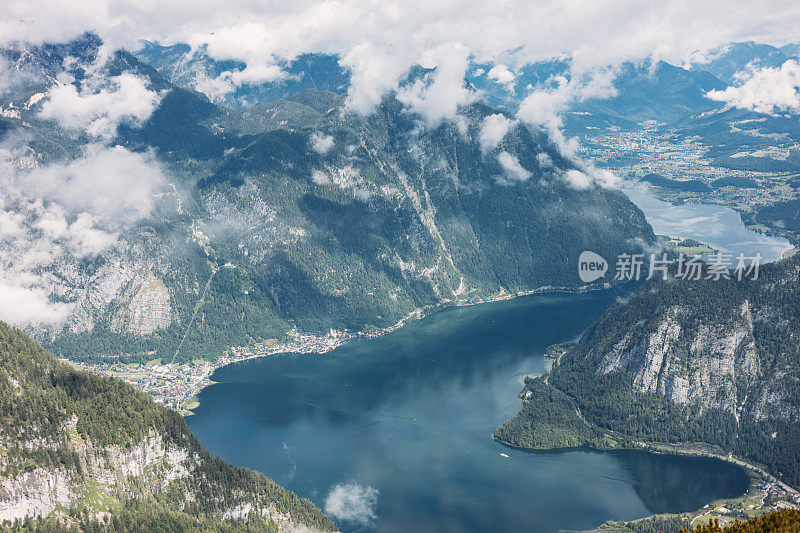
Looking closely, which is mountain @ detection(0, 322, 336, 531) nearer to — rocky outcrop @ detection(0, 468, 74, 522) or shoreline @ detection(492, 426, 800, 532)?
rocky outcrop @ detection(0, 468, 74, 522)

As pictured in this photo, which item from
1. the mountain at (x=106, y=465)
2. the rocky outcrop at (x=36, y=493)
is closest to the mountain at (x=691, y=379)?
the mountain at (x=106, y=465)

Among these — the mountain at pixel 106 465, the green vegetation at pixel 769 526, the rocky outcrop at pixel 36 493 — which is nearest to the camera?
the green vegetation at pixel 769 526

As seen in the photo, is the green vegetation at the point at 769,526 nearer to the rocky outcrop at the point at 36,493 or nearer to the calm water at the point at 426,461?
the calm water at the point at 426,461

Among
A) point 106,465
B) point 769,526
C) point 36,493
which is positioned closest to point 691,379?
point 769,526

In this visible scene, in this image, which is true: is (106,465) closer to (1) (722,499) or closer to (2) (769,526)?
(2) (769,526)

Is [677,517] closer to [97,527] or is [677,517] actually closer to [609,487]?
[609,487]

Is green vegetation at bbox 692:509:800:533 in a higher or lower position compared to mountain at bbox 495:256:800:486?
higher

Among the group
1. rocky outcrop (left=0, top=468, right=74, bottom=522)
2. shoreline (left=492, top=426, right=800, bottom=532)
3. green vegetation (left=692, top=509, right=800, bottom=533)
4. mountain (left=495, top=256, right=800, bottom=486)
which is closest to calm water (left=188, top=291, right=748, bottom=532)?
shoreline (left=492, top=426, right=800, bottom=532)
